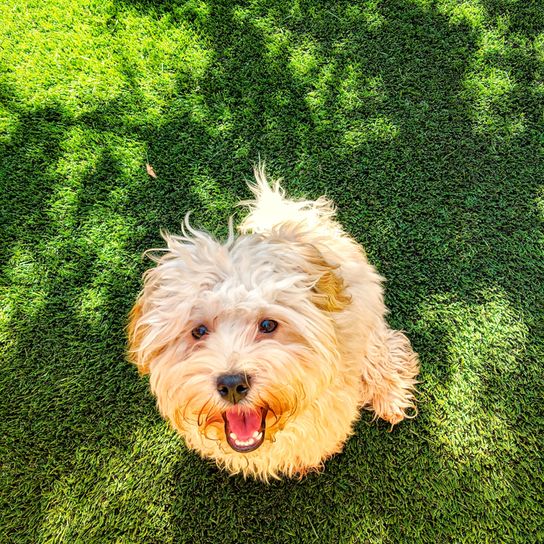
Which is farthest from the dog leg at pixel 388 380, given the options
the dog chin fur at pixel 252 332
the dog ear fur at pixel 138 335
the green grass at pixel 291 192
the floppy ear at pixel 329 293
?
the dog ear fur at pixel 138 335

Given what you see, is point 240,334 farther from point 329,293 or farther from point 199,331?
point 329,293

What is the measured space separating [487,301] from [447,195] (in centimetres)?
82

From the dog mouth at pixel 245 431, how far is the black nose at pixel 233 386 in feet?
0.66

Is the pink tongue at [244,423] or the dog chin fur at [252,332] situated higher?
the dog chin fur at [252,332]

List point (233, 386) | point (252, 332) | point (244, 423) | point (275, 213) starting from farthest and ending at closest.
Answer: point (275, 213), point (244, 423), point (252, 332), point (233, 386)

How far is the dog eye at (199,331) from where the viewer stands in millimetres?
1829

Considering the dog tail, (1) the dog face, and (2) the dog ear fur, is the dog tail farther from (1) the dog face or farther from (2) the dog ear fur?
(2) the dog ear fur

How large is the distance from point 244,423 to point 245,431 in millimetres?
38

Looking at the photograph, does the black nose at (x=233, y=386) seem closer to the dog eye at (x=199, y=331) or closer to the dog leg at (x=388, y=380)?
the dog eye at (x=199, y=331)

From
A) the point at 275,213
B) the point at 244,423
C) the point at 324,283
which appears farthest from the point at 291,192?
the point at 244,423

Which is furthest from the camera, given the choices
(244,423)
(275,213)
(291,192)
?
(291,192)

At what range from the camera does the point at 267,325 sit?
179 cm

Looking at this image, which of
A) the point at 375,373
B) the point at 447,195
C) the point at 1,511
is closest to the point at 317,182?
the point at 447,195

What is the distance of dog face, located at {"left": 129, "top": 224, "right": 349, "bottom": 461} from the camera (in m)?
1.69
